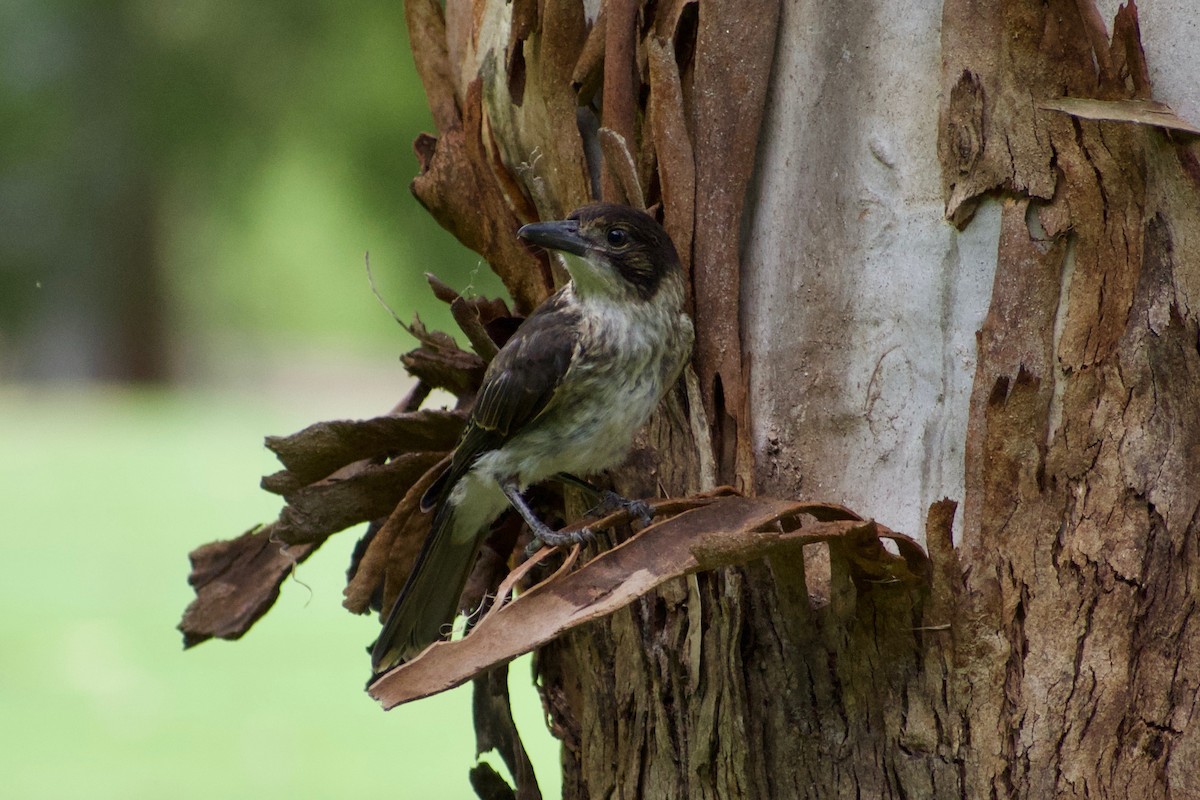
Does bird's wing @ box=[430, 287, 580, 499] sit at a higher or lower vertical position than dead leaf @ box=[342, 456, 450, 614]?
higher

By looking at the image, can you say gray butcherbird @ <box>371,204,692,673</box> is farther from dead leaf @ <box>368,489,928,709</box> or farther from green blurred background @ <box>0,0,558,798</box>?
dead leaf @ <box>368,489,928,709</box>

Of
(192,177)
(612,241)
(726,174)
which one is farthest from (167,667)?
(192,177)

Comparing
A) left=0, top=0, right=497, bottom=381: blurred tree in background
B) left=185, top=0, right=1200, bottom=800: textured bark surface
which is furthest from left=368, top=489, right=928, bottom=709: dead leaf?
left=0, top=0, right=497, bottom=381: blurred tree in background

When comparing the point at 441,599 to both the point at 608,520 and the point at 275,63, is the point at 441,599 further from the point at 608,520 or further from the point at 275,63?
the point at 275,63

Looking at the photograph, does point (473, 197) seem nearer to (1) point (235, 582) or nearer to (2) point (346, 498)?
(2) point (346, 498)

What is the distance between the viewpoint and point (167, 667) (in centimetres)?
693

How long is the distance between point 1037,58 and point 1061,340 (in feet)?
1.61

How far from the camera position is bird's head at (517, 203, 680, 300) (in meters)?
2.82

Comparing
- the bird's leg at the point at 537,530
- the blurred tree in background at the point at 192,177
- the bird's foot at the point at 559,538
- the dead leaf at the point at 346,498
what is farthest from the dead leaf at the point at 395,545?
the blurred tree in background at the point at 192,177

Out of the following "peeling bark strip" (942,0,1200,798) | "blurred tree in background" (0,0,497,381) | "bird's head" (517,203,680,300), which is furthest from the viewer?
"blurred tree in background" (0,0,497,381)

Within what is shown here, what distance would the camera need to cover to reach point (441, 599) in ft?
10.7

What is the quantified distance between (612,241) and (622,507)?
1.92 ft

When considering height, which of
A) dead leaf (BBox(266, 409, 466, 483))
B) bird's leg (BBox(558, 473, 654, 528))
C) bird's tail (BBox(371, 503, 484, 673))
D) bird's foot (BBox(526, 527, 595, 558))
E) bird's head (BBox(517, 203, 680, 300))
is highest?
bird's head (BBox(517, 203, 680, 300))

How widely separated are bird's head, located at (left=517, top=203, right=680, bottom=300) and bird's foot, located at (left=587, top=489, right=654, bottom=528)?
492 mm
